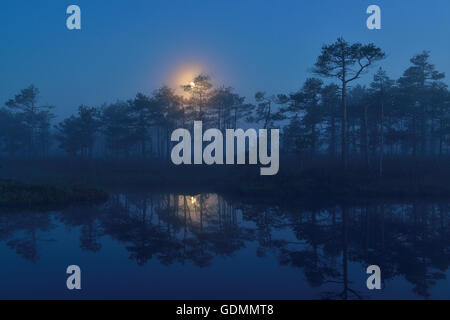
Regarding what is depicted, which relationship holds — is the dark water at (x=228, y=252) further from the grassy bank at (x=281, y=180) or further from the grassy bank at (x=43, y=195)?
the grassy bank at (x=281, y=180)

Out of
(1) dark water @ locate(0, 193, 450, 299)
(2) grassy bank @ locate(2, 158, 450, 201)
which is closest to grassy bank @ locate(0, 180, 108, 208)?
(2) grassy bank @ locate(2, 158, 450, 201)

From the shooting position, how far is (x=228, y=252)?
36.0 feet

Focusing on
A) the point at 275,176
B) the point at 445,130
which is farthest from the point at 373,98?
the point at 275,176

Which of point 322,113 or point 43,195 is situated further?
point 322,113

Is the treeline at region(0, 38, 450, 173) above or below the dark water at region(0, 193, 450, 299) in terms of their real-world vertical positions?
above

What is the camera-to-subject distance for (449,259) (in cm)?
974

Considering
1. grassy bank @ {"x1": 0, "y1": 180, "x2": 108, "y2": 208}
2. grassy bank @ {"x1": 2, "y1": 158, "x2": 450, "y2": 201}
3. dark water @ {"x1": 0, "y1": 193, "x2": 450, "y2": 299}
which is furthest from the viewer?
grassy bank @ {"x1": 2, "y1": 158, "x2": 450, "y2": 201}

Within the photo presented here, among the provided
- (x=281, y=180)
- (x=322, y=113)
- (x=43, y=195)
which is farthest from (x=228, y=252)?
(x=322, y=113)

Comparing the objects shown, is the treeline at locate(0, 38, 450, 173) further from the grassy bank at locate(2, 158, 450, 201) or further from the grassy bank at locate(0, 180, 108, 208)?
the grassy bank at locate(0, 180, 108, 208)

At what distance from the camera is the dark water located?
7.65m

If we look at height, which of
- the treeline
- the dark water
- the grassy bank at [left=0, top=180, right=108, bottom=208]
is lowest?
the dark water

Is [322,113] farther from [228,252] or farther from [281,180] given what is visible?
[228,252]

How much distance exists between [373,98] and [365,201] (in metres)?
16.5
